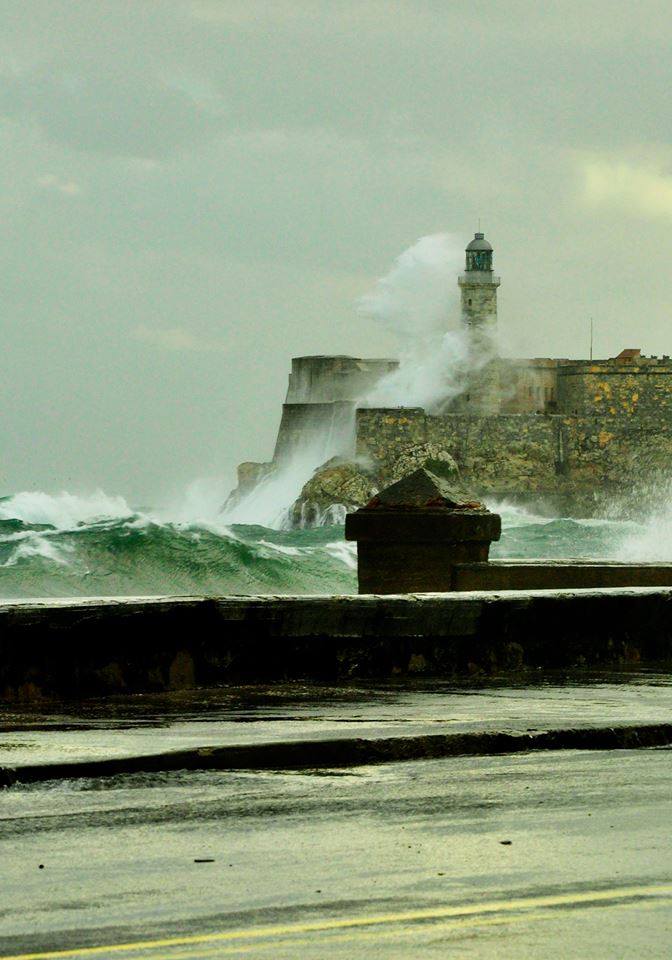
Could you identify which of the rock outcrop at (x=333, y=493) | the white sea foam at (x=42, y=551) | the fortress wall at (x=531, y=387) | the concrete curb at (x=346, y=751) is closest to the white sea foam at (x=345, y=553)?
the white sea foam at (x=42, y=551)

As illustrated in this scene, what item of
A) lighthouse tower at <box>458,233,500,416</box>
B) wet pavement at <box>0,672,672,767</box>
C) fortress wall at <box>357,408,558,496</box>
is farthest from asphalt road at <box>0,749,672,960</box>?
lighthouse tower at <box>458,233,500,416</box>

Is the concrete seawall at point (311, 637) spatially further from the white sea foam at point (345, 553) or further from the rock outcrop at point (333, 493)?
the rock outcrop at point (333, 493)

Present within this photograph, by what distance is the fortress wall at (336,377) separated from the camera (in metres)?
129

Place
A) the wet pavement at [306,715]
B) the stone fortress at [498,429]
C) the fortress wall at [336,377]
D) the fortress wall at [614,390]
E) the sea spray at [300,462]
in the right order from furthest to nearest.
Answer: the fortress wall at [336,377]
the fortress wall at [614,390]
the sea spray at [300,462]
the stone fortress at [498,429]
the wet pavement at [306,715]

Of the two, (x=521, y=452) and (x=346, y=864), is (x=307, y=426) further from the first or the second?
(x=346, y=864)

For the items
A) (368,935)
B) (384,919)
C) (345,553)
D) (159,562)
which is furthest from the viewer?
(345,553)

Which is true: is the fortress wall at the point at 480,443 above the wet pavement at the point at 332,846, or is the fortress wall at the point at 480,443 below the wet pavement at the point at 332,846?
above

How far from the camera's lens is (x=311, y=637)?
11883mm

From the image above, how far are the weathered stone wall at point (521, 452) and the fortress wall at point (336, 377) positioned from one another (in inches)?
321

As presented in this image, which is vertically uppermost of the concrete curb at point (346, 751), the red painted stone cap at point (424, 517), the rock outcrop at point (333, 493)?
the rock outcrop at point (333, 493)

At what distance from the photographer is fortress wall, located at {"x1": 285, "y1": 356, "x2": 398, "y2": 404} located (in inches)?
5064

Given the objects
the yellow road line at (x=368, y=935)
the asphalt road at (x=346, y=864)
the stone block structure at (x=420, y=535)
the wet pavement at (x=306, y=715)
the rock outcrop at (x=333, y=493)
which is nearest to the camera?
the yellow road line at (x=368, y=935)

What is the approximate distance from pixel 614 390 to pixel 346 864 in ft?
390

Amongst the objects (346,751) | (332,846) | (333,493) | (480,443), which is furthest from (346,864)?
(480,443)
